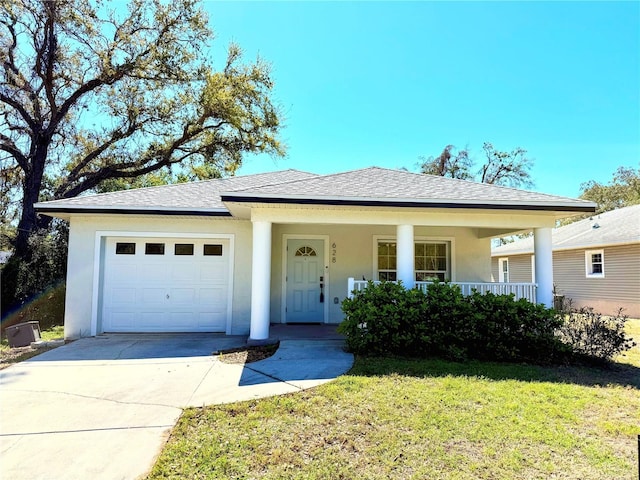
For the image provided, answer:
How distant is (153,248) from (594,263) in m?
16.5

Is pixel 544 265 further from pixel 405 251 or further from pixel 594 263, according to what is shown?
pixel 594 263

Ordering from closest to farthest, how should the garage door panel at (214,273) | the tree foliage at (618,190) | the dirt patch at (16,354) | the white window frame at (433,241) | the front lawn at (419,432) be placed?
1. the front lawn at (419,432)
2. the dirt patch at (16,354)
3. the garage door panel at (214,273)
4. the white window frame at (433,241)
5. the tree foliage at (618,190)

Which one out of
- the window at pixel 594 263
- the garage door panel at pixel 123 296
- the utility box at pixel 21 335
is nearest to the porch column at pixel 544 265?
the garage door panel at pixel 123 296

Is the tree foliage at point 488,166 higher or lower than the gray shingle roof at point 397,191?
higher

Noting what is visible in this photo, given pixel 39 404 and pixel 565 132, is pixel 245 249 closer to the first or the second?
pixel 39 404

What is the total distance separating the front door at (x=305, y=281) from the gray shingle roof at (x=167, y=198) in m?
2.11

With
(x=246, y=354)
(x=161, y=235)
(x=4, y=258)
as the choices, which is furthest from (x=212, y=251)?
(x=4, y=258)

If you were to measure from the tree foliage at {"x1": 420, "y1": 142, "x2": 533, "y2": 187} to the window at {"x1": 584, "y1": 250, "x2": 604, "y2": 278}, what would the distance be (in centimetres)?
1302

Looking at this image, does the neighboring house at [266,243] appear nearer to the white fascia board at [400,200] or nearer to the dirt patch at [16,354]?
the white fascia board at [400,200]

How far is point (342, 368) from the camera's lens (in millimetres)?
5410

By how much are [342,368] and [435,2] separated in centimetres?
923

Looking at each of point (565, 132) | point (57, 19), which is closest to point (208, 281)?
point (57, 19)

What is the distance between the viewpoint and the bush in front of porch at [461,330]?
6.08 metres

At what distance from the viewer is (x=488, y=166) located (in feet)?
92.4
